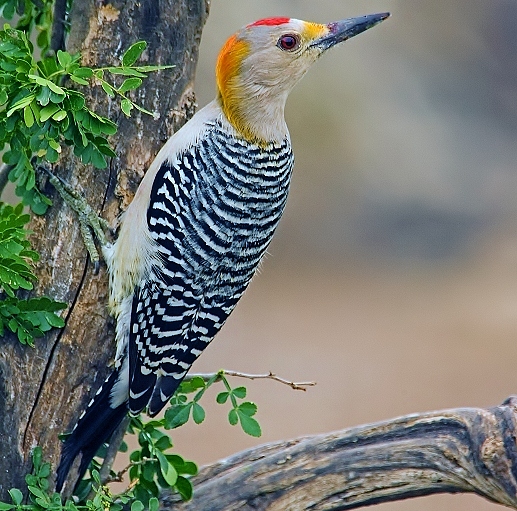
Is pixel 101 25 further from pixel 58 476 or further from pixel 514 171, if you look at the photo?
pixel 514 171

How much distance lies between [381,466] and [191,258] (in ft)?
2.12

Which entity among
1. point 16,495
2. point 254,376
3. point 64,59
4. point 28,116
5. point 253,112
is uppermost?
point 253,112

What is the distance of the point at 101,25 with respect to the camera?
198 cm

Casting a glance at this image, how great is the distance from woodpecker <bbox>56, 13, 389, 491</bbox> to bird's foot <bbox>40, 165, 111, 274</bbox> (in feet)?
0.10

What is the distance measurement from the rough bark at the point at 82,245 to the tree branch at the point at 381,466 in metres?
0.39

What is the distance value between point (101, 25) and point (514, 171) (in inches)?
202

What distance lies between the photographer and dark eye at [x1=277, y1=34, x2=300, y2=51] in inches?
83.5

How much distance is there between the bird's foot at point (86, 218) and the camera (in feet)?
6.57

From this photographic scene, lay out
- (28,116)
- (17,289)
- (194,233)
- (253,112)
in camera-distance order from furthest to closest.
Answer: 1. (253,112)
2. (194,233)
3. (17,289)
4. (28,116)

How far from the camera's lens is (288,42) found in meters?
2.13

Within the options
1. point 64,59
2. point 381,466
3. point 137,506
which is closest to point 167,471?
point 137,506

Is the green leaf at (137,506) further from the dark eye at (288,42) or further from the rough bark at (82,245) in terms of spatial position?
the dark eye at (288,42)

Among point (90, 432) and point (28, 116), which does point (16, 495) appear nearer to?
point (90, 432)

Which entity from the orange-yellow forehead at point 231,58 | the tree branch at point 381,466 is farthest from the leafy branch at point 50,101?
the tree branch at point 381,466
